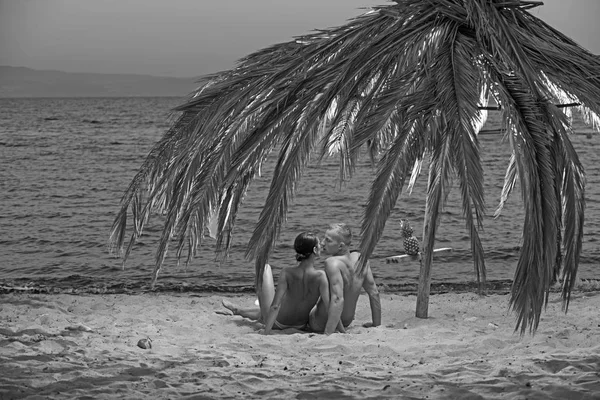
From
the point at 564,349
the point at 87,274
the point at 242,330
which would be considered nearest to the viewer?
the point at 564,349

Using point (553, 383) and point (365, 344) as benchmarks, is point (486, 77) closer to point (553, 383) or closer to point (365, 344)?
point (553, 383)

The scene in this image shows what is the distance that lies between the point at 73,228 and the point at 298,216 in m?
6.23

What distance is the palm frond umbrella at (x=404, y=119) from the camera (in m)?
4.83

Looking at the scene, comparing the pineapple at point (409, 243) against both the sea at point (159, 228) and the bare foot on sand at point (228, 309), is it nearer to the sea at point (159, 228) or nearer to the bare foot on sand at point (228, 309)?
the sea at point (159, 228)

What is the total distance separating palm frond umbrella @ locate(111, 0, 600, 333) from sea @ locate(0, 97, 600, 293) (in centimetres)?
41

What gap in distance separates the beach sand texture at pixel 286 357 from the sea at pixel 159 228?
35.9 inches

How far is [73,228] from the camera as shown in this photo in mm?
20188

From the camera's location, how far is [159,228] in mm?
20297

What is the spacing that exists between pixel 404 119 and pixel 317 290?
3088 mm

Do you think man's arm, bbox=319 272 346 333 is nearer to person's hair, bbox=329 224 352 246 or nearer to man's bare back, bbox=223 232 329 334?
man's bare back, bbox=223 232 329 334

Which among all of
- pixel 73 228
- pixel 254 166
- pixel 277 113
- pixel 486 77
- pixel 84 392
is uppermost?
pixel 486 77

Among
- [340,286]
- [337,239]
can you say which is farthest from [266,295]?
[337,239]

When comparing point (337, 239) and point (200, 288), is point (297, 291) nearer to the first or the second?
point (337, 239)

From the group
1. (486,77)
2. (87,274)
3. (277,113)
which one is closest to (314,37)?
(277,113)
